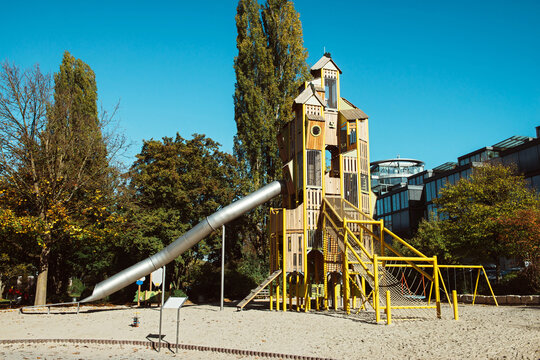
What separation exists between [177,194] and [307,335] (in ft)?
64.8

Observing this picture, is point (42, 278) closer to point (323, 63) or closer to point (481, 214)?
point (323, 63)

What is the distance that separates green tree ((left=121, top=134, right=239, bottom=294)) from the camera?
97.7ft

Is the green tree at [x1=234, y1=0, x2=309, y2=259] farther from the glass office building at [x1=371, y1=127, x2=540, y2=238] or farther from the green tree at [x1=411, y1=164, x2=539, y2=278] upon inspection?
the glass office building at [x1=371, y1=127, x2=540, y2=238]

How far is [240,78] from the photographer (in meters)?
36.1

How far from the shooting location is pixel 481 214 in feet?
88.1

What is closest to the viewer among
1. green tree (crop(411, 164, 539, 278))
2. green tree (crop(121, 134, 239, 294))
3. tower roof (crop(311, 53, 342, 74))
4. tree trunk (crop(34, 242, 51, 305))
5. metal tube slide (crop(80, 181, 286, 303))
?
metal tube slide (crop(80, 181, 286, 303))

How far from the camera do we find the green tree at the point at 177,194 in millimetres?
29766

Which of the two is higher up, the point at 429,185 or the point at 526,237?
the point at 429,185

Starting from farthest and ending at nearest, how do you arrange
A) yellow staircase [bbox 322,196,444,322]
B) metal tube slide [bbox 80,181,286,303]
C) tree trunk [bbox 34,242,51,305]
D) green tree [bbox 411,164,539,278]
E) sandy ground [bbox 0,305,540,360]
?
1. green tree [bbox 411,164,539,278]
2. tree trunk [bbox 34,242,51,305]
3. metal tube slide [bbox 80,181,286,303]
4. yellow staircase [bbox 322,196,444,322]
5. sandy ground [bbox 0,305,540,360]

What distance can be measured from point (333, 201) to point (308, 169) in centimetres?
196

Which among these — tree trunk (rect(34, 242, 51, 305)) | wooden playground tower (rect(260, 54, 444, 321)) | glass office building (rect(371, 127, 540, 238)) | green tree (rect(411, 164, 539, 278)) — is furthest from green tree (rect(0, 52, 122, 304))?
glass office building (rect(371, 127, 540, 238))

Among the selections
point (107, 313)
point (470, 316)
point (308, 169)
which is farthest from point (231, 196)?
point (470, 316)

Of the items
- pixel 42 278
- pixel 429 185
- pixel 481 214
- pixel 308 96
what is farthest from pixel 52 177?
pixel 429 185

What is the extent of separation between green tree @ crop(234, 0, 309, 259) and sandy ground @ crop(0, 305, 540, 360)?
17.3 metres
